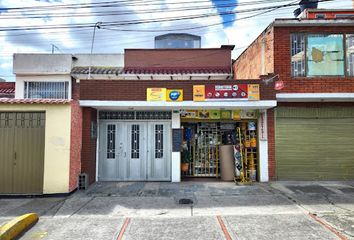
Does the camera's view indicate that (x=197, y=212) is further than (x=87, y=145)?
No

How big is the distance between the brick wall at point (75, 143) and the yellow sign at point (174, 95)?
3.06 metres

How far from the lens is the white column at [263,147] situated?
903 cm

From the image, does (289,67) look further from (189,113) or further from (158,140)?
(158,140)

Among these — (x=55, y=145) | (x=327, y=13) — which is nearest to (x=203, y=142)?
(x=55, y=145)

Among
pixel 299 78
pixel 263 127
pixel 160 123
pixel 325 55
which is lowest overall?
pixel 263 127

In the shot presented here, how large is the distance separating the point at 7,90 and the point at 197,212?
43.2ft

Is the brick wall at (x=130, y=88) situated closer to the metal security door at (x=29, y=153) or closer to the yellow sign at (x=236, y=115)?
the yellow sign at (x=236, y=115)

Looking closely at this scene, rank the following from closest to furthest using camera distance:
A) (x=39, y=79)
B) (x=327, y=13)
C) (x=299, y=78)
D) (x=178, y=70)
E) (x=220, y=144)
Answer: (x=299, y=78), (x=220, y=144), (x=178, y=70), (x=39, y=79), (x=327, y=13)

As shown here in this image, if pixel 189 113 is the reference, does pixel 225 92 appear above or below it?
above

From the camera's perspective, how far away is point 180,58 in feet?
45.7

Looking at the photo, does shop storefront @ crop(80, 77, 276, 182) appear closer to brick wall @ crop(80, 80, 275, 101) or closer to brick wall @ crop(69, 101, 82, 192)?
brick wall @ crop(80, 80, 275, 101)

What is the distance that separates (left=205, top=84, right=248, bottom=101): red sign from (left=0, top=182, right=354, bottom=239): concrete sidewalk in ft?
10.2

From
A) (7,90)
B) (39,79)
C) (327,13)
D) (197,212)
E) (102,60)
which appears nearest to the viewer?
(197,212)

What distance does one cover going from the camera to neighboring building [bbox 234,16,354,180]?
898 cm
